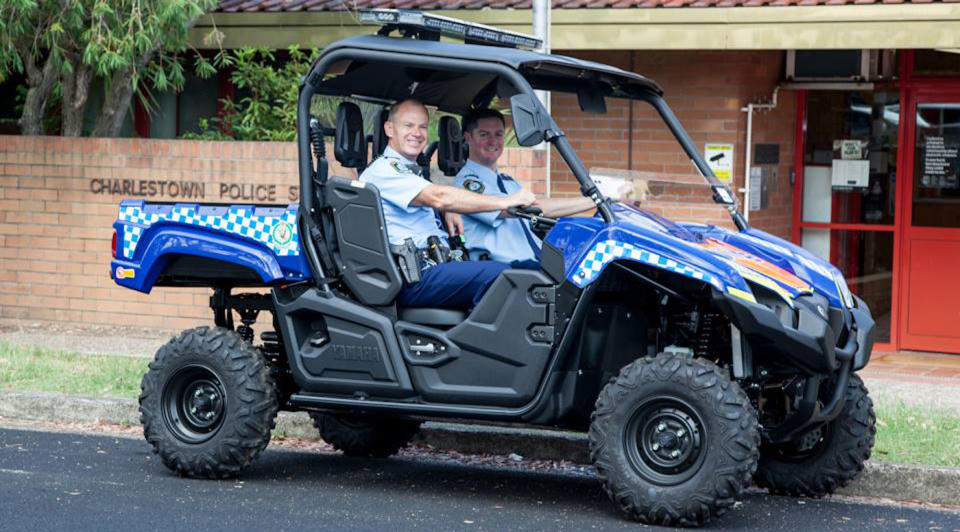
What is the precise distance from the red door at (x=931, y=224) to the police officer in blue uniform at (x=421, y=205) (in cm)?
614

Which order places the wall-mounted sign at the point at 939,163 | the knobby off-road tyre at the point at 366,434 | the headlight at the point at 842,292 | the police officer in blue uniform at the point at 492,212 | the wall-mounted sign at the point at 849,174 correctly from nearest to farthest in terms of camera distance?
the headlight at the point at 842,292 → the police officer in blue uniform at the point at 492,212 → the knobby off-road tyre at the point at 366,434 → the wall-mounted sign at the point at 939,163 → the wall-mounted sign at the point at 849,174

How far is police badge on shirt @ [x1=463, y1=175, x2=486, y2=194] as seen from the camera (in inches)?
309

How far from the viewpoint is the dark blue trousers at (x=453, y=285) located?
23.6 ft

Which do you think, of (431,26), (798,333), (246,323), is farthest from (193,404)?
(798,333)

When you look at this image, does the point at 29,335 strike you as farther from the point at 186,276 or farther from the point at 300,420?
the point at 186,276

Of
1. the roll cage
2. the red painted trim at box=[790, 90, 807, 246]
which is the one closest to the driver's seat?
the roll cage

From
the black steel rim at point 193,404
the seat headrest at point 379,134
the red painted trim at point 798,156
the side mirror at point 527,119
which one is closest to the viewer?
the side mirror at point 527,119

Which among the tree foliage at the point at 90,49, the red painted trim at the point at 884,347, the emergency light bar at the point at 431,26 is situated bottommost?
the red painted trim at the point at 884,347

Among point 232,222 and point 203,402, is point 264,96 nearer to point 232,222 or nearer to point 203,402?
point 232,222

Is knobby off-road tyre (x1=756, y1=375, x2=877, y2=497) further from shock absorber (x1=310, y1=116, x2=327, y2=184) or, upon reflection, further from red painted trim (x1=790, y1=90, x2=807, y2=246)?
red painted trim (x1=790, y1=90, x2=807, y2=246)

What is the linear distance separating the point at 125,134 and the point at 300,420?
23.4 ft

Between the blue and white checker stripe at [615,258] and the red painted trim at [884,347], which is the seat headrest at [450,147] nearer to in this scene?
the blue and white checker stripe at [615,258]

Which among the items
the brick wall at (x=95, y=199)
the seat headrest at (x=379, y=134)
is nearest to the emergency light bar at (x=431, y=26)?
the seat headrest at (x=379, y=134)

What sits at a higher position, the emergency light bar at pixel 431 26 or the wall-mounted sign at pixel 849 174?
the emergency light bar at pixel 431 26
